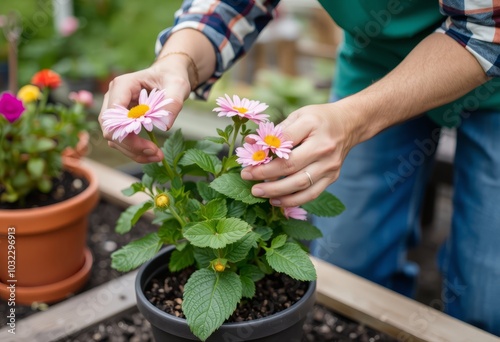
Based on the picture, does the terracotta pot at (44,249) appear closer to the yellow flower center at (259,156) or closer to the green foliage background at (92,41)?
the yellow flower center at (259,156)

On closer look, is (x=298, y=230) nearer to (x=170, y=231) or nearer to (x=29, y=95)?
(x=170, y=231)

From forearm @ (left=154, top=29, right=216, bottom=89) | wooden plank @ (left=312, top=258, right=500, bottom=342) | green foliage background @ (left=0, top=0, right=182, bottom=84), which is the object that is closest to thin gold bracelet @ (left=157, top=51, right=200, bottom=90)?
forearm @ (left=154, top=29, right=216, bottom=89)

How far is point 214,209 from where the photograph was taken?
891mm

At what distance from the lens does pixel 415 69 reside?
944 millimetres

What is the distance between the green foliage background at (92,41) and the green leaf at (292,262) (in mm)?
2494

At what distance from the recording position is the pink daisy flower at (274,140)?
79cm

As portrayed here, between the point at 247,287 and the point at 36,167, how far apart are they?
2.23 ft

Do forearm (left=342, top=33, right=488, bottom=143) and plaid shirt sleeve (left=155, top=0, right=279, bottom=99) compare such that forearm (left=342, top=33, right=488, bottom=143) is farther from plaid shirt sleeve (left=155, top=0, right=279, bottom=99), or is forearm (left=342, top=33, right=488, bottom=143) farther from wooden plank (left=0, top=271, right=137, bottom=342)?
wooden plank (left=0, top=271, right=137, bottom=342)

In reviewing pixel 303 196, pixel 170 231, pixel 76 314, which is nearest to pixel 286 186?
pixel 303 196

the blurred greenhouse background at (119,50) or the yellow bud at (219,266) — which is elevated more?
the yellow bud at (219,266)

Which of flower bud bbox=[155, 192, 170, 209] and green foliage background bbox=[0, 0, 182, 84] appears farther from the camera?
green foliage background bbox=[0, 0, 182, 84]

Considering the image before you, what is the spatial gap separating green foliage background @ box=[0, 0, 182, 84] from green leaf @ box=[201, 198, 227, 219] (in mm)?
2433

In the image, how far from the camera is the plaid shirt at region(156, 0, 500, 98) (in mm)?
919

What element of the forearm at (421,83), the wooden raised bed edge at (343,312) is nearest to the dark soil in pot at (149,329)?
the wooden raised bed edge at (343,312)
